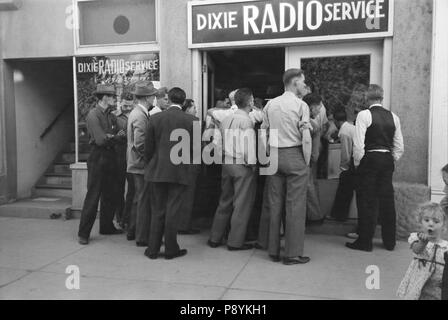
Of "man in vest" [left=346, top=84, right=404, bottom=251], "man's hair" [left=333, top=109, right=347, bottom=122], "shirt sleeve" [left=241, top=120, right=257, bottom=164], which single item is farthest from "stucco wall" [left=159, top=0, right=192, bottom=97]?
"man in vest" [left=346, top=84, right=404, bottom=251]

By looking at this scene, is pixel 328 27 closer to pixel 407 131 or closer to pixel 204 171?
→ pixel 407 131

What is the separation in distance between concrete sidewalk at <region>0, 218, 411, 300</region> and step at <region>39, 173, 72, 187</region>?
2478mm

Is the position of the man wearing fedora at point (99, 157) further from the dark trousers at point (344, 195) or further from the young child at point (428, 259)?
the young child at point (428, 259)

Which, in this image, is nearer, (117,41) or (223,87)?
(117,41)

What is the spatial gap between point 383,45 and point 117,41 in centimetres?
373

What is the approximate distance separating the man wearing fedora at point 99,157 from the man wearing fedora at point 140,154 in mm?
319

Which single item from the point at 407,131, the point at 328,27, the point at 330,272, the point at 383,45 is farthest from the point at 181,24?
the point at 330,272

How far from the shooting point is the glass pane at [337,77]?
6020mm

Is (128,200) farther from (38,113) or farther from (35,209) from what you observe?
(38,113)

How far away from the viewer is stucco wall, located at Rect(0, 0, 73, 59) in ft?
22.8

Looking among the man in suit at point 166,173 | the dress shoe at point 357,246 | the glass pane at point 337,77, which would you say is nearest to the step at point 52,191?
the man in suit at point 166,173

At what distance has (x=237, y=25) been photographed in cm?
619

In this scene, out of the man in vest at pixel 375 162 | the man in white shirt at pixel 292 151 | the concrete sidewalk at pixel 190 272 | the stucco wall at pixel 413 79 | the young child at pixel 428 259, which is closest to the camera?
the young child at pixel 428 259

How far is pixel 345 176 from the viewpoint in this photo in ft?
18.6
